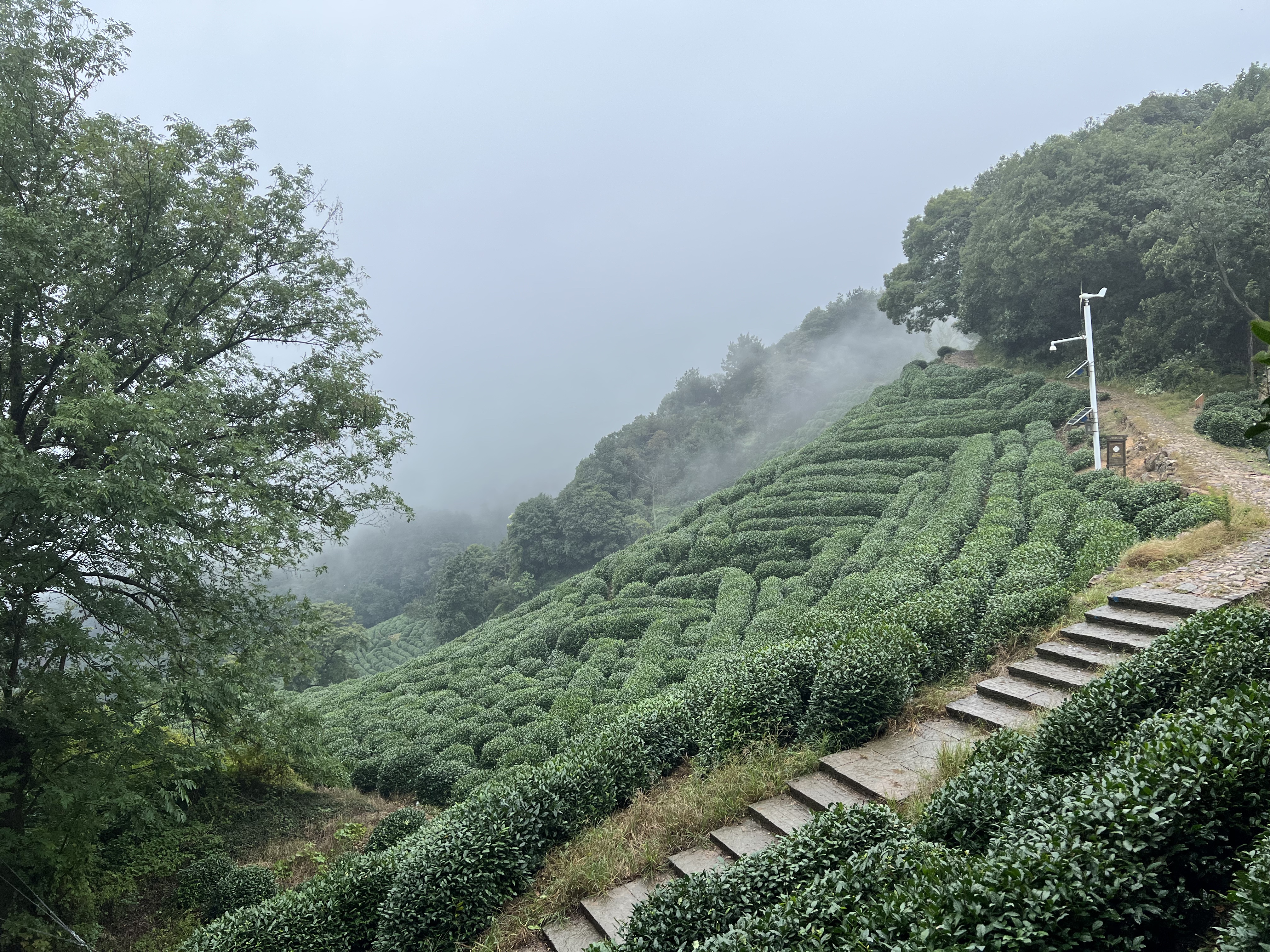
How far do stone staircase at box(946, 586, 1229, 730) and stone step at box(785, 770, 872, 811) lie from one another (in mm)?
1417

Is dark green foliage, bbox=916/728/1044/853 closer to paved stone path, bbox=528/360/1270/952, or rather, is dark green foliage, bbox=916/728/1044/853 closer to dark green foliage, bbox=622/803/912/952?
dark green foliage, bbox=622/803/912/952

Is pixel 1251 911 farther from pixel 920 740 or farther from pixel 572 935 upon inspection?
pixel 572 935

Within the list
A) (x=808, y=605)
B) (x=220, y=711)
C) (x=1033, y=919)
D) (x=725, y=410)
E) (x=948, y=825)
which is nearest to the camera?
(x=1033, y=919)

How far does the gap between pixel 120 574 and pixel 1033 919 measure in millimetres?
9570

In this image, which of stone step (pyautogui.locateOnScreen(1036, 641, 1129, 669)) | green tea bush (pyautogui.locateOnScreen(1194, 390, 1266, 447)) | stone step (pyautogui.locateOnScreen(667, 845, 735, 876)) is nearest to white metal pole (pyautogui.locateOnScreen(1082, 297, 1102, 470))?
green tea bush (pyautogui.locateOnScreen(1194, 390, 1266, 447))

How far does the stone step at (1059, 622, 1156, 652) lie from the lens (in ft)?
20.4

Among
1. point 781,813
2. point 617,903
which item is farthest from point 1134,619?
point 617,903

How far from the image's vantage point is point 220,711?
7867mm

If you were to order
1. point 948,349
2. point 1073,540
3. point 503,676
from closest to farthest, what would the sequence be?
1. point 1073,540
2. point 503,676
3. point 948,349

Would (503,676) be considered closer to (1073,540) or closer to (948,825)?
(1073,540)

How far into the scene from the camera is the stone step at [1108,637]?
6211 millimetres

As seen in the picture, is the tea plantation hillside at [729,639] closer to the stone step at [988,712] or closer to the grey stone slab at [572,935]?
the stone step at [988,712]

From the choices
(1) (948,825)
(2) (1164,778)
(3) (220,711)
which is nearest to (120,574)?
(3) (220,711)

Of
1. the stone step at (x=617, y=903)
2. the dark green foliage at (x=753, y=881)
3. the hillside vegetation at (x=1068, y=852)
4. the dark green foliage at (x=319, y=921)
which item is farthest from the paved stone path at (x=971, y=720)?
the dark green foliage at (x=319, y=921)
